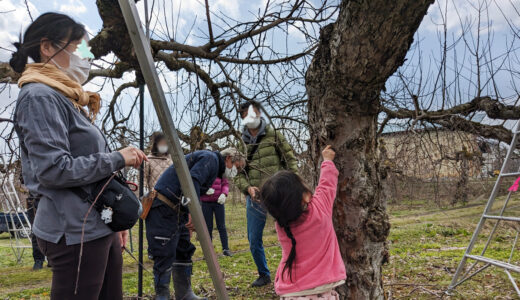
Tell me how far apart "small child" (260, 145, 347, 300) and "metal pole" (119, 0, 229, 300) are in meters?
0.53

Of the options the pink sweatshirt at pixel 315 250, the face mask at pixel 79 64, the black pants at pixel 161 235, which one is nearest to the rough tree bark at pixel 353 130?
the pink sweatshirt at pixel 315 250

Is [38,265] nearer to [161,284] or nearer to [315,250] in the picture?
[161,284]

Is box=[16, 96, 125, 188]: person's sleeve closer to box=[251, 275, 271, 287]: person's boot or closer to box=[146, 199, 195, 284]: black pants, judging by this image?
box=[146, 199, 195, 284]: black pants

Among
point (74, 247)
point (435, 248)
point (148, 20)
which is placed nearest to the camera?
point (74, 247)

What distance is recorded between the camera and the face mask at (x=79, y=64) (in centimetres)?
166

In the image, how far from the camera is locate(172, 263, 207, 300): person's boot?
3.39 meters

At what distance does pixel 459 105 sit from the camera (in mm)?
4230

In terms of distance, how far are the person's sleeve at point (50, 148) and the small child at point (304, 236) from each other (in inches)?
38.9

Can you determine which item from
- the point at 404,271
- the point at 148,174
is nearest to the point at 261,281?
the point at 404,271

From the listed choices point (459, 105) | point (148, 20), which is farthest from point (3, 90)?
point (459, 105)

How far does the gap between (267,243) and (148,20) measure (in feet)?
20.2

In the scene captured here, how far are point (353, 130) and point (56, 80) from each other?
159 centimetres

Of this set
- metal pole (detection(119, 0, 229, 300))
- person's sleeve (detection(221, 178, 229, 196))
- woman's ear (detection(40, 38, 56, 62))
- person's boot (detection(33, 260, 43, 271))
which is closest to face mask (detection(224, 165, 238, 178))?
person's sleeve (detection(221, 178, 229, 196))

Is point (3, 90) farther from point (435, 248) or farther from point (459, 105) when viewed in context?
point (435, 248)
